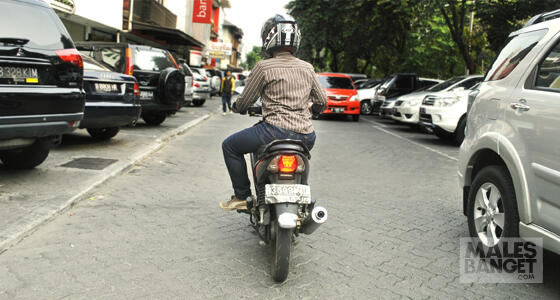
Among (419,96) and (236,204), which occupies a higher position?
(419,96)

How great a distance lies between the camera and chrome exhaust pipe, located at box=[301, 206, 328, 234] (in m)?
3.57

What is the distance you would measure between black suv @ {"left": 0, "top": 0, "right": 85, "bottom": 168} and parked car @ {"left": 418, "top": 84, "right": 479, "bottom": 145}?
866cm

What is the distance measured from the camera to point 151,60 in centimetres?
1182

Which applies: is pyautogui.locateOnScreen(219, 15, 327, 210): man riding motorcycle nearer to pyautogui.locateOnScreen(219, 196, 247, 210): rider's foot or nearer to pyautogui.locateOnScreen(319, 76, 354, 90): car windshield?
pyautogui.locateOnScreen(219, 196, 247, 210): rider's foot

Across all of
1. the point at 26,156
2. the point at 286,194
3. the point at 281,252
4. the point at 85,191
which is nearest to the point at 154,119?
the point at 26,156

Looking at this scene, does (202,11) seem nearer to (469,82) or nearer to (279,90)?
(469,82)

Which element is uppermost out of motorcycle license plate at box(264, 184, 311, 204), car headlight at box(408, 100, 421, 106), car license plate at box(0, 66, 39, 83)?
car headlight at box(408, 100, 421, 106)

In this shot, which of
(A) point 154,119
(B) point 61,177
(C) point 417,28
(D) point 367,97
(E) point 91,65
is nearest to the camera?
(B) point 61,177

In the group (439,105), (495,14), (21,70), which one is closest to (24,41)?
(21,70)

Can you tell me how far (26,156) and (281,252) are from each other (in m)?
4.31

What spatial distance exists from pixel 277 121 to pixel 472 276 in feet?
5.94

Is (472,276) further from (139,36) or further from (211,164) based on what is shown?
(139,36)

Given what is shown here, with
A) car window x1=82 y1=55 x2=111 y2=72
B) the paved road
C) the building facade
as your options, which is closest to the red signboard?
the building facade

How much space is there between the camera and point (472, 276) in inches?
151
